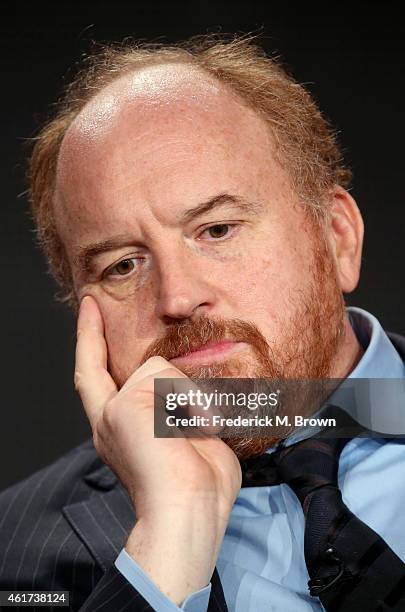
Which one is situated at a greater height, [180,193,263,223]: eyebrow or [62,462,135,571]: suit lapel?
[180,193,263,223]: eyebrow

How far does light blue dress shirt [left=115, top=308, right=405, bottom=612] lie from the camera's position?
6.35ft

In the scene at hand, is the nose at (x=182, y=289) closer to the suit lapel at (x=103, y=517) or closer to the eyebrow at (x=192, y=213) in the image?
the eyebrow at (x=192, y=213)

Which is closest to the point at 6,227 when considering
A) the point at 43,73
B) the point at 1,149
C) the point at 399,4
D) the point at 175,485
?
the point at 1,149

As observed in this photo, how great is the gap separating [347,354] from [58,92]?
1.71 metres

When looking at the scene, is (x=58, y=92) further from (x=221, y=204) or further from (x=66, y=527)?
(x=66, y=527)

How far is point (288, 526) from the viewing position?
2.03 meters

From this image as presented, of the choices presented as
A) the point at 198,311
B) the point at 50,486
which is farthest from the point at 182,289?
the point at 50,486

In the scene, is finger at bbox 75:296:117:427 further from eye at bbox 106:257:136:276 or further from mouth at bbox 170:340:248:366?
mouth at bbox 170:340:248:366

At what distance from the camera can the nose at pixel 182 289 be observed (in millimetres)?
1896

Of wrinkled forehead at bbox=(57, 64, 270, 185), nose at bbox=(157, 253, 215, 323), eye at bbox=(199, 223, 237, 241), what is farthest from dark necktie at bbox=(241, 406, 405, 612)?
wrinkled forehead at bbox=(57, 64, 270, 185)

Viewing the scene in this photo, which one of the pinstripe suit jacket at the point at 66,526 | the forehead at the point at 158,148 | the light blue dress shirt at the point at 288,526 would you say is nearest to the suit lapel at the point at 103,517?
the pinstripe suit jacket at the point at 66,526

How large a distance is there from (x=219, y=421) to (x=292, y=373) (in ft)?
0.68

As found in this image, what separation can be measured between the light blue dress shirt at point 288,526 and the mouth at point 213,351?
1.20 feet

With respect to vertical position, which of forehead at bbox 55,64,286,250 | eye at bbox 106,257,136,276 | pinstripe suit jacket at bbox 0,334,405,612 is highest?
forehead at bbox 55,64,286,250
